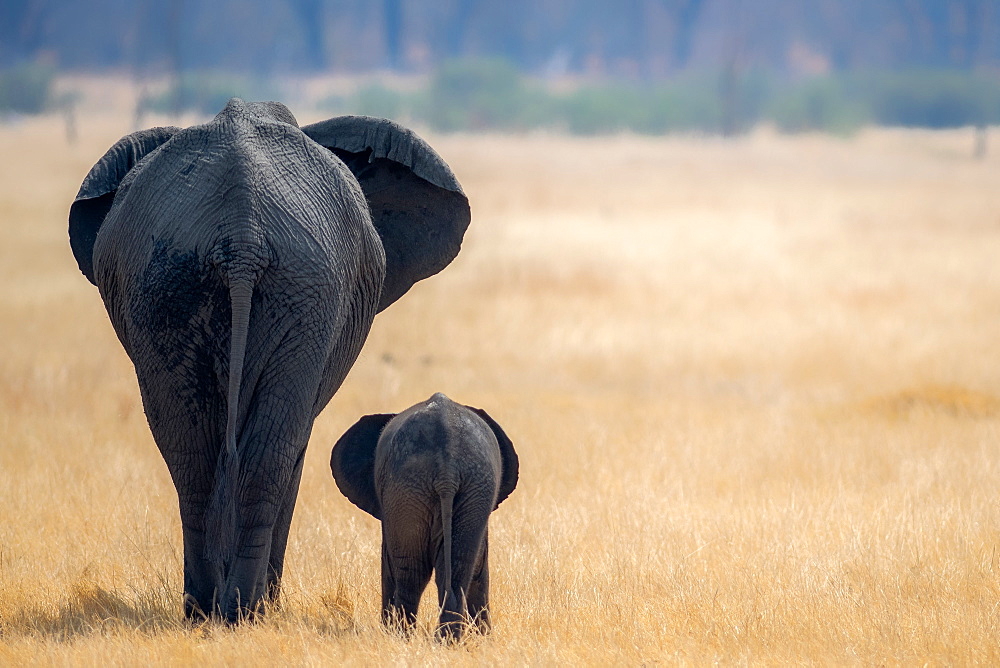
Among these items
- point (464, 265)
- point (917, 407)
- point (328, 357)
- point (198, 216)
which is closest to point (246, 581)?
point (328, 357)

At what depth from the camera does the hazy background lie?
68.1m

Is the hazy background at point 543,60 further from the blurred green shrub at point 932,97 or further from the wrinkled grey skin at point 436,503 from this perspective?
the wrinkled grey skin at point 436,503

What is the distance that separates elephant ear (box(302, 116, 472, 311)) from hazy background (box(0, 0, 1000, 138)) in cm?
3664

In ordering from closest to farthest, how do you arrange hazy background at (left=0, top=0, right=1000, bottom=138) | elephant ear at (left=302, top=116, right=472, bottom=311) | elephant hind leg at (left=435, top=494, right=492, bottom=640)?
elephant hind leg at (left=435, top=494, right=492, bottom=640), elephant ear at (left=302, top=116, right=472, bottom=311), hazy background at (left=0, top=0, right=1000, bottom=138)

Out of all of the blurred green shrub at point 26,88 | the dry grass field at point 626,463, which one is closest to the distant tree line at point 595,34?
the blurred green shrub at point 26,88

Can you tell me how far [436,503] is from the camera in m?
4.59

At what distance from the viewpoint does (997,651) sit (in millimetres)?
4691

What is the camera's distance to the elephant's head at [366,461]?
5023 millimetres

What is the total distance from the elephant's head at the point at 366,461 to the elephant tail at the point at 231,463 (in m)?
0.62

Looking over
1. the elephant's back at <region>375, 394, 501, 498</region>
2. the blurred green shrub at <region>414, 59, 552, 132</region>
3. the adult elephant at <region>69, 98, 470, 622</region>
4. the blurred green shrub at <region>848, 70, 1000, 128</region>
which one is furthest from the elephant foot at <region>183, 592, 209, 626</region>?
the blurred green shrub at <region>414, 59, 552, 132</region>

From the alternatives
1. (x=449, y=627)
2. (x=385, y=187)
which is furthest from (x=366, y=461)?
(x=385, y=187)

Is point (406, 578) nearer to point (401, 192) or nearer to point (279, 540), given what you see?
point (279, 540)

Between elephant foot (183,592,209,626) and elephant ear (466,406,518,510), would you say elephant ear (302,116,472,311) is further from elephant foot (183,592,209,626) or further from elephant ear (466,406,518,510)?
elephant foot (183,592,209,626)

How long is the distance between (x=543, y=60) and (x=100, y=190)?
101 metres
